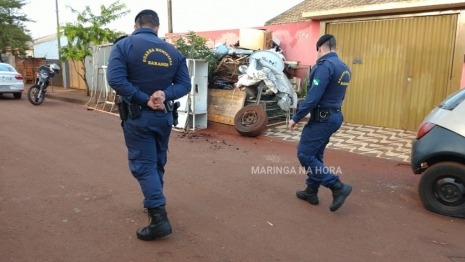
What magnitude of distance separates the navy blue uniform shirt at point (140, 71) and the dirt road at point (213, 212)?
1.25 metres

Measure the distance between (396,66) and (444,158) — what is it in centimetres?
486

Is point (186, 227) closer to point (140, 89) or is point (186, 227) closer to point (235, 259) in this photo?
point (235, 259)

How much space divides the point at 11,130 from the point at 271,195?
6.08 meters

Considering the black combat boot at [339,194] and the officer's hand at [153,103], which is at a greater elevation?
the officer's hand at [153,103]

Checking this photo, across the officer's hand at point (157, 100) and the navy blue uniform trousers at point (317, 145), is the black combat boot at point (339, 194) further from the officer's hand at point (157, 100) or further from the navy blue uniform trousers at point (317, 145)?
the officer's hand at point (157, 100)

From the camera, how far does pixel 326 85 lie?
3.75 metres

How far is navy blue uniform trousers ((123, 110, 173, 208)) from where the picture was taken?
Result: 309 cm

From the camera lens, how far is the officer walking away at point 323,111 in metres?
3.76

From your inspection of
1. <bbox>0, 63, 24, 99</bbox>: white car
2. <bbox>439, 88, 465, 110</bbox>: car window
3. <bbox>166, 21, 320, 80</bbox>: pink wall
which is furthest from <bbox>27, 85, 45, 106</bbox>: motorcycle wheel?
<bbox>439, 88, 465, 110</bbox>: car window

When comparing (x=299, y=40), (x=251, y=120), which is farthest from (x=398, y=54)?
(x=251, y=120)

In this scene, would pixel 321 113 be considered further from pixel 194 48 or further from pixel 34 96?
pixel 34 96

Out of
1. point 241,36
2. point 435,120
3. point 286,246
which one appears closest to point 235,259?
point 286,246

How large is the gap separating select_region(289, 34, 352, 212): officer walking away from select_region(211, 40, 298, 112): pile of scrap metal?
4.44 metres

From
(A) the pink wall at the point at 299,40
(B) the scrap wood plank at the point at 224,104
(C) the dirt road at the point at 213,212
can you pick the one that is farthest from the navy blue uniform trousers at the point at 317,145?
(A) the pink wall at the point at 299,40
